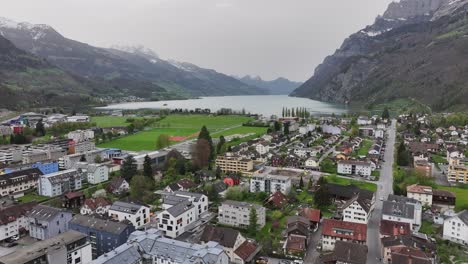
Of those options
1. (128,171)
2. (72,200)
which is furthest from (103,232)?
(128,171)

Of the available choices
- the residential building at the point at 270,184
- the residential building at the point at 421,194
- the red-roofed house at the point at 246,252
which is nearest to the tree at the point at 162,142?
the residential building at the point at 270,184

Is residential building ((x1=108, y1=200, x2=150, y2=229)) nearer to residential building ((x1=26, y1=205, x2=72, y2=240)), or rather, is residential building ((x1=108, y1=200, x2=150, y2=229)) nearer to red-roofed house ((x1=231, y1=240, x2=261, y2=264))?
residential building ((x1=26, y1=205, x2=72, y2=240))

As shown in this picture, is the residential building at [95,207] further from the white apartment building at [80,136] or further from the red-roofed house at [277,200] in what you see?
the white apartment building at [80,136]

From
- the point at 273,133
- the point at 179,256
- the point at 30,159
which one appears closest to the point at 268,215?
the point at 179,256

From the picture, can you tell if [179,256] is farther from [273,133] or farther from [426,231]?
[273,133]

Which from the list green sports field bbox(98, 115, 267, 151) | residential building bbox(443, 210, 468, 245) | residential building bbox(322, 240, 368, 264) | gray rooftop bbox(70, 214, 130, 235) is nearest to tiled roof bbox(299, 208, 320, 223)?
residential building bbox(322, 240, 368, 264)

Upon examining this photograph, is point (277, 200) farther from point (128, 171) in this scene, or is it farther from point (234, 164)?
point (128, 171)
